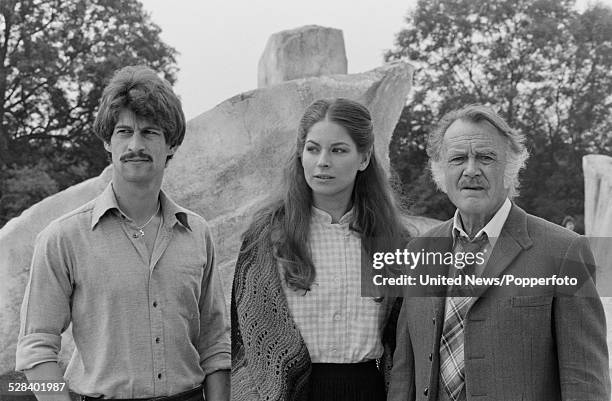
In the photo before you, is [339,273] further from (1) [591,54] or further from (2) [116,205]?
(1) [591,54]

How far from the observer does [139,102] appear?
2400 mm

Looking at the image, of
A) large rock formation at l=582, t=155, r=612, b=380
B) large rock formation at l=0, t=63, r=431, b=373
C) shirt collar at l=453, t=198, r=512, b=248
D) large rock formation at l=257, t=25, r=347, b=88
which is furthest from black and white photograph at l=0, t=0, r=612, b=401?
large rock formation at l=582, t=155, r=612, b=380

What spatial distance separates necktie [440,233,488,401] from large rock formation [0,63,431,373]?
433cm

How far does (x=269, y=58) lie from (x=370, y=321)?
617 cm

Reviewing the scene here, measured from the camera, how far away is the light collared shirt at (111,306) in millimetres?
2281

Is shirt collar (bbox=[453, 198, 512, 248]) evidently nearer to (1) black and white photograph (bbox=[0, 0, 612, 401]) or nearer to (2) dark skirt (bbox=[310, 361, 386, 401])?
(1) black and white photograph (bbox=[0, 0, 612, 401])

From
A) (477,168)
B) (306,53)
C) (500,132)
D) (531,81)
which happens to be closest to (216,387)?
(477,168)

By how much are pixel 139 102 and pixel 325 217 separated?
30.1 inches

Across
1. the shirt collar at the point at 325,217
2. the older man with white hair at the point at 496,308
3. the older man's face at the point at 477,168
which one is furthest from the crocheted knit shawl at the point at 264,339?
the older man's face at the point at 477,168

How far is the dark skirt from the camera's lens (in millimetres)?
2467

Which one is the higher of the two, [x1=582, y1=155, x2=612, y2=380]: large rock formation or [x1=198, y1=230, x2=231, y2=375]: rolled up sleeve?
[x1=582, y1=155, x2=612, y2=380]: large rock formation

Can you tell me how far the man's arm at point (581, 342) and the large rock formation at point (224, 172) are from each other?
15.0 feet

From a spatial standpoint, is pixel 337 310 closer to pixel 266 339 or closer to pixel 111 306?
pixel 266 339

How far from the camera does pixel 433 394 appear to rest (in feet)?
7.22
